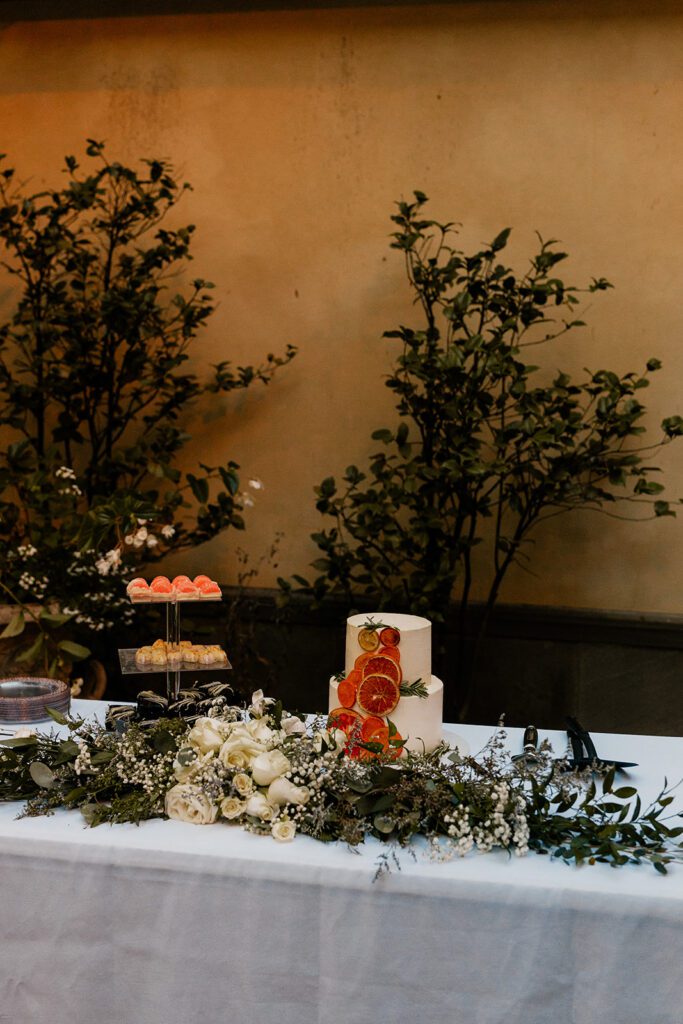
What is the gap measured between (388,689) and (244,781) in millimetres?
321

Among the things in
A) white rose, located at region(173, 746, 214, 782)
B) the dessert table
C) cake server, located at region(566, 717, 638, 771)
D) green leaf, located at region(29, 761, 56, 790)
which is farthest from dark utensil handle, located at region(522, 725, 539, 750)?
green leaf, located at region(29, 761, 56, 790)

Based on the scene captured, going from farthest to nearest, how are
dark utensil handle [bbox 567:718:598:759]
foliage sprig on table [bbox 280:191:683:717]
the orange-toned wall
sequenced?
1. the orange-toned wall
2. foliage sprig on table [bbox 280:191:683:717]
3. dark utensil handle [bbox 567:718:598:759]

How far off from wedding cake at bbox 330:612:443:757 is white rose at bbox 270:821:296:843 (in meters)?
0.23

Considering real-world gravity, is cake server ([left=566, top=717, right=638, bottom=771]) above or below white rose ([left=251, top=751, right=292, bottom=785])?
below

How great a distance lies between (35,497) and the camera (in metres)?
3.12

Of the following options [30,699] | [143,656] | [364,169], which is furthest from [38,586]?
[364,169]

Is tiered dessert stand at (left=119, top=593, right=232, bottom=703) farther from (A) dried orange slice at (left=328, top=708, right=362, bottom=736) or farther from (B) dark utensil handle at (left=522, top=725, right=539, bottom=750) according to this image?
(B) dark utensil handle at (left=522, top=725, right=539, bottom=750)

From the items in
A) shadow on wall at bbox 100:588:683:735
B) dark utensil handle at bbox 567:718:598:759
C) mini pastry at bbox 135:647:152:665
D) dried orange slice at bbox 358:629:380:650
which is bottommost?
shadow on wall at bbox 100:588:683:735

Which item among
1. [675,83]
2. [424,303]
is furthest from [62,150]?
[675,83]

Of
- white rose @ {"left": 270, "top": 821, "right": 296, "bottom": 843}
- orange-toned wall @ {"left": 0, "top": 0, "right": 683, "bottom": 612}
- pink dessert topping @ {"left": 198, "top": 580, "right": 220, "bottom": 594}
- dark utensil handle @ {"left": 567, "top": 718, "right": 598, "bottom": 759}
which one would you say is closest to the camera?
white rose @ {"left": 270, "top": 821, "right": 296, "bottom": 843}

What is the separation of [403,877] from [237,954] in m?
0.29

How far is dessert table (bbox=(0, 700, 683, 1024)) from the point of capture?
1.36m

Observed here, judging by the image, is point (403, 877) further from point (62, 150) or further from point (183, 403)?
point (62, 150)

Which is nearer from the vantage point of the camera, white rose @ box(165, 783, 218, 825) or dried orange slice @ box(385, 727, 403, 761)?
white rose @ box(165, 783, 218, 825)
